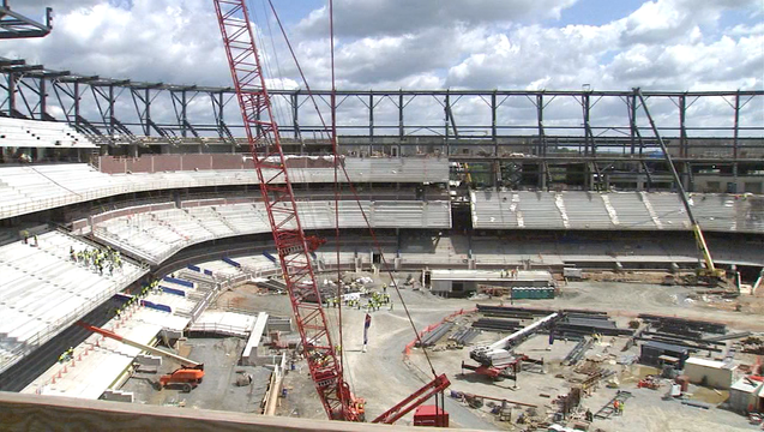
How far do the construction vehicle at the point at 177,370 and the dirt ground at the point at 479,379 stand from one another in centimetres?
402

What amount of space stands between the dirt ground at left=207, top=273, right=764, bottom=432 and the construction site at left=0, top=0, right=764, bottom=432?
185 millimetres

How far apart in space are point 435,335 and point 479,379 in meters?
6.90

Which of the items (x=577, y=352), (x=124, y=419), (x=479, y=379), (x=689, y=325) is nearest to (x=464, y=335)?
(x=577, y=352)

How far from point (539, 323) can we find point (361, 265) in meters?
21.1

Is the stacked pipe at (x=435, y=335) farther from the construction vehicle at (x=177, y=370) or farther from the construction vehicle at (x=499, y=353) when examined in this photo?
the construction vehicle at (x=177, y=370)

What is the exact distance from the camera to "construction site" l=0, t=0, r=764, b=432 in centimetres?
2472

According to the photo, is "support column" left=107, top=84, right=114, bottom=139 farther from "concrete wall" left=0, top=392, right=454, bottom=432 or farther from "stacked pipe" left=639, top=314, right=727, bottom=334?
"concrete wall" left=0, top=392, right=454, bottom=432

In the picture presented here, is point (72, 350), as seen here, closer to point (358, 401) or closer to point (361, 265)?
point (358, 401)

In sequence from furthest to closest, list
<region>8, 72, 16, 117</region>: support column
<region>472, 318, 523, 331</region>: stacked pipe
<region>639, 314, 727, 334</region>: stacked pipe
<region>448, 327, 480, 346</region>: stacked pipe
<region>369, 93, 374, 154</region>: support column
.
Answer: <region>369, 93, 374, 154</region>: support column, <region>8, 72, 16, 117</region>: support column, <region>472, 318, 523, 331</region>: stacked pipe, <region>639, 314, 727, 334</region>: stacked pipe, <region>448, 327, 480, 346</region>: stacked pipe

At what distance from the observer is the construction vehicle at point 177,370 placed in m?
26.3

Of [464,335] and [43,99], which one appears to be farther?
[43,99]

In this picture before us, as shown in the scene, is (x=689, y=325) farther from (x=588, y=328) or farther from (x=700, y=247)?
(x=700, y=247)

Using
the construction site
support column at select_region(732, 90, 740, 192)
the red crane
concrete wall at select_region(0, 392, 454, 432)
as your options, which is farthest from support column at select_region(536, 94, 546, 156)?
concrete wall at select_region(0, 392, 454, 432)

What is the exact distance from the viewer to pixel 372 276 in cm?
5269
